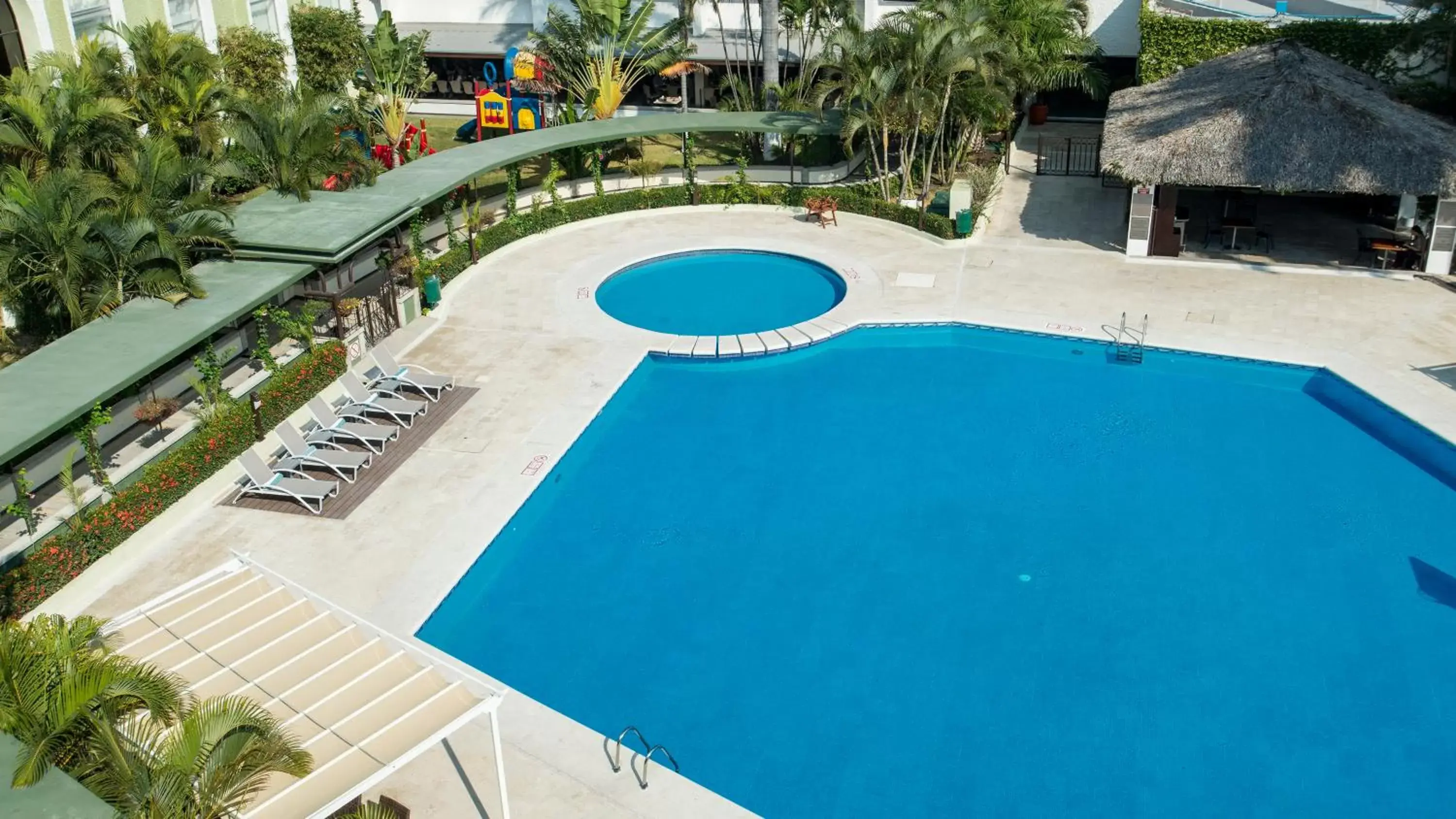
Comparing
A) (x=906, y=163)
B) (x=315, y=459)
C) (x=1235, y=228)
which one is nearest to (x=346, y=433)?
(x=315, y=459)

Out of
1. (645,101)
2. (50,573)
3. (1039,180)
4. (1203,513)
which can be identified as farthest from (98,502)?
(645,101)

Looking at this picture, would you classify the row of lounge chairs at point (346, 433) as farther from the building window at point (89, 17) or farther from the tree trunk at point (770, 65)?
the tree trunk at point (770, 65)

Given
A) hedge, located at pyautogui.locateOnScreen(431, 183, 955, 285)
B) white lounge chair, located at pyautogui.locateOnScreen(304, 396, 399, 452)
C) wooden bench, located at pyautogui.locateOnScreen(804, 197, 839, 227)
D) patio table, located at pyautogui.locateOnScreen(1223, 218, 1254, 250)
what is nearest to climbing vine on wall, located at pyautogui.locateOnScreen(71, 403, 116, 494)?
white lounge chair, located at pyautogui.locateOnScreen(304, 396, 399, 452)

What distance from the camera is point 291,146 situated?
26.5m

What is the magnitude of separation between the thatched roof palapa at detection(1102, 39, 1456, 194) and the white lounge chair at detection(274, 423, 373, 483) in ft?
60.0

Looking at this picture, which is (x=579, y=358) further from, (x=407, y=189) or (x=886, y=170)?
(x=886, y=170)

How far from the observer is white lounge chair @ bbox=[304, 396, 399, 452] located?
21.1 meters

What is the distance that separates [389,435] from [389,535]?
3192 millimetres

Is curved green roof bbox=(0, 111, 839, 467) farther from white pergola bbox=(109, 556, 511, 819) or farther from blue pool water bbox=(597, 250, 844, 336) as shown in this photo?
white pergola bbox=(109, 556, 511, 819)

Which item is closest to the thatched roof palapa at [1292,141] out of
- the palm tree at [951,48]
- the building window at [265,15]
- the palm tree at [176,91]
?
the palm tree at [951,48]

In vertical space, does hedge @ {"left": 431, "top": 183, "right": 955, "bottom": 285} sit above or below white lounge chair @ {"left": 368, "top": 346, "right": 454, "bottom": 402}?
above

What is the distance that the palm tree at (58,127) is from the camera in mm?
24422

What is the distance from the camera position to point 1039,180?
36.3 metres

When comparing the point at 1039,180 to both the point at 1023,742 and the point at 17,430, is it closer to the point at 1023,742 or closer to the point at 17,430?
the point at 1023,742
